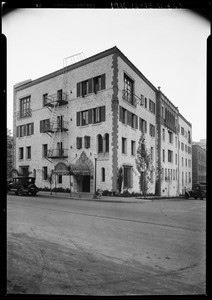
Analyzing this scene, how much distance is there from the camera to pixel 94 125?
2273 centimetres

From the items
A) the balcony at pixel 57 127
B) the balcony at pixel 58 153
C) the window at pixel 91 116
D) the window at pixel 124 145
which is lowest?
the balcony at pixel 58 153

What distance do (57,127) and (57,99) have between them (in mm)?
3259

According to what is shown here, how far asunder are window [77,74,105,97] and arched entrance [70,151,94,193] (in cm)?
647

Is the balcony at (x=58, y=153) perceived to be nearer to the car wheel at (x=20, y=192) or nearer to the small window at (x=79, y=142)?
the small window at (x=79, y=142)

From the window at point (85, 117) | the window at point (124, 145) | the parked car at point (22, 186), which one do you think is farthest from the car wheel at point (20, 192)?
the window at point (124, 145)

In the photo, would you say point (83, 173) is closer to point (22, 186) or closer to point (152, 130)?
point (22, 186)

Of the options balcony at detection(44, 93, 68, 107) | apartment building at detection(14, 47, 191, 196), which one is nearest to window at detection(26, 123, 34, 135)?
apartment building at detection(14, 47, 191, 196)

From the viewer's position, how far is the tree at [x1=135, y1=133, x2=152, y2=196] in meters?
18.3

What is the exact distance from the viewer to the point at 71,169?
2217 cm

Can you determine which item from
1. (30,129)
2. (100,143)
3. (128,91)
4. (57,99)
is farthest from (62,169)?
(30,129)

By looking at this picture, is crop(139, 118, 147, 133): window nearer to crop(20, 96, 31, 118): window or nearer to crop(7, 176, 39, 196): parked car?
crop(7, 176, 39, 196): parked car

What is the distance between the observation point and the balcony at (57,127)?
82.9 feet
